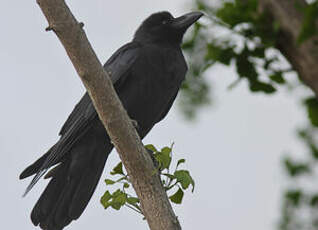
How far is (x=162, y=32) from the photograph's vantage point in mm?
5293

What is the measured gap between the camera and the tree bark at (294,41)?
2631mm

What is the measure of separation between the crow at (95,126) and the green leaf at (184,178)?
1.30 meters

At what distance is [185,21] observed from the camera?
536 cm

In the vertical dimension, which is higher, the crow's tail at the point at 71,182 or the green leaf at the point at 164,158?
the green leaf at the point at 164,158

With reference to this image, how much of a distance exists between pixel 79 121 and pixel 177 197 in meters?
1.57

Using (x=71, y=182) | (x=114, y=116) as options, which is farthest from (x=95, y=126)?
(x=114, y=116)

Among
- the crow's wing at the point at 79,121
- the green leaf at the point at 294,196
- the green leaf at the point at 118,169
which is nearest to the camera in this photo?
the green leaf at the point at 118,169

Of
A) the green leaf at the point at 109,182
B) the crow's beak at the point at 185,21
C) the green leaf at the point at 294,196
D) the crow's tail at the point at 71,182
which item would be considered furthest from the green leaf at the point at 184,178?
the crow's beak at the point at 185,21

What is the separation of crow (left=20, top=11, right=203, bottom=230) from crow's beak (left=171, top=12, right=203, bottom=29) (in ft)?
0.97

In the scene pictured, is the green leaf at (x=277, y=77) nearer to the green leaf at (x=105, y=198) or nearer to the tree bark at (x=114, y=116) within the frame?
the tree bark at (x=114, y=116)

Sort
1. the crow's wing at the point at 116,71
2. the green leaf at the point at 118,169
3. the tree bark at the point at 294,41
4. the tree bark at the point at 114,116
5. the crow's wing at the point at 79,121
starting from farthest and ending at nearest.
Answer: the crow's wing at the point at 116,71 < the crow's wing at the point at 79,121 < the green leaf at the point at 118,169 < the tree bark at the point at 114,116 < the tree bark at the point at 294,41

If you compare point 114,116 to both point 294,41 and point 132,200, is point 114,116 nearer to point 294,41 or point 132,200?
point 132,200

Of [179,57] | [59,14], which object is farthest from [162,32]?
[59,14]

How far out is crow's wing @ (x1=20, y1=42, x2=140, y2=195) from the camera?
4.07m
